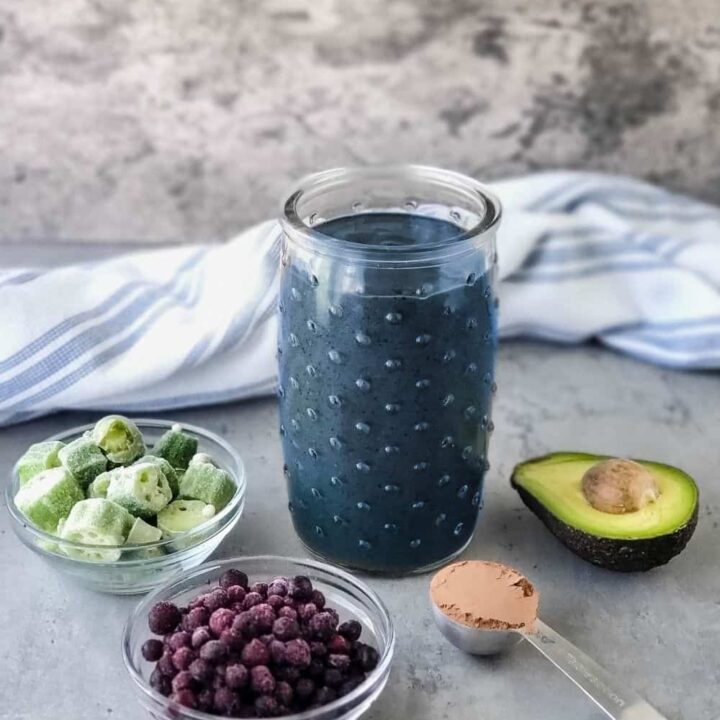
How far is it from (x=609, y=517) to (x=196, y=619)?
1.08 feet

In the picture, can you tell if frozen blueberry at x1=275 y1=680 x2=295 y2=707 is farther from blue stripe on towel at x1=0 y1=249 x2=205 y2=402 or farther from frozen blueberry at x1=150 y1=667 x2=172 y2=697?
blue stripe on towel at x1=0 y1=249 x2=205 y2=402

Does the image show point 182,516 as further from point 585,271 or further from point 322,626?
point 585,271

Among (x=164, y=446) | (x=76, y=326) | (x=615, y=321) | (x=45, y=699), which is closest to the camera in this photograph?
(x=45, y=699)

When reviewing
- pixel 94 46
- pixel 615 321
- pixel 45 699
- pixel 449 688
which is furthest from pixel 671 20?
pixel 45 699

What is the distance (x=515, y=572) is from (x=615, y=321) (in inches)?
19.3

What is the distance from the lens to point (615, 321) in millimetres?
1277

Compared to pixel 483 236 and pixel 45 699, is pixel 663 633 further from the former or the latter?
pixel 45 699

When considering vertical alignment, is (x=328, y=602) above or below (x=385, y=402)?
below

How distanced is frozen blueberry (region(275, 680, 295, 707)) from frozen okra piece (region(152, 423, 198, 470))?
11.1 inches

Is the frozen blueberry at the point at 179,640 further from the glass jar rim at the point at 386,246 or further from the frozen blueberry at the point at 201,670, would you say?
the glass jar rim at the point at 386,246

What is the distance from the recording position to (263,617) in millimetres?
766

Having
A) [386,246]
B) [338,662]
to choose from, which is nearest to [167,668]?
[338,662]

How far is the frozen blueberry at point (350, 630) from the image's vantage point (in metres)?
0.79

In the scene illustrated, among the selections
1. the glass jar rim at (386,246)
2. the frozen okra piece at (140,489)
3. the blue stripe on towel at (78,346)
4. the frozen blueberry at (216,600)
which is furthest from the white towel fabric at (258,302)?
the frozen blueberry at (216,600)
